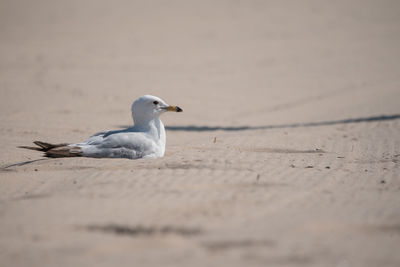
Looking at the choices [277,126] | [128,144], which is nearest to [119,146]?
[128,144]

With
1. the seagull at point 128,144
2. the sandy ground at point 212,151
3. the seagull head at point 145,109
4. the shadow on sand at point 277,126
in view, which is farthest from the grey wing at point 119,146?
the shadow on sand at point 277,126

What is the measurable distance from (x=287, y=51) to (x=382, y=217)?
18.6 m

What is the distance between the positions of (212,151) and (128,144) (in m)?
1.28

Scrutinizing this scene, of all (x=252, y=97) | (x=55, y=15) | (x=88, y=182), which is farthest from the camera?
(x=55, y=15)

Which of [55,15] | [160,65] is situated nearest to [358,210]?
[160,65]

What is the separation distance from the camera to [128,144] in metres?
6.61

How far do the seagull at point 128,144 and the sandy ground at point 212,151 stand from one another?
17cm

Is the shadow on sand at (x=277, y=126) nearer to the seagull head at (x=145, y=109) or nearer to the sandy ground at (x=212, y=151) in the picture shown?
the sandy ground at (x=212, y=151)

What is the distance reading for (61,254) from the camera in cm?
386

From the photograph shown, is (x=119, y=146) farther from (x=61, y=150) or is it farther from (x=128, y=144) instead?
(x=61, y=150)

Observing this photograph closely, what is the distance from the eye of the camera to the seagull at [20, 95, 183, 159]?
655 centimetres

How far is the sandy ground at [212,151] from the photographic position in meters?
4.01

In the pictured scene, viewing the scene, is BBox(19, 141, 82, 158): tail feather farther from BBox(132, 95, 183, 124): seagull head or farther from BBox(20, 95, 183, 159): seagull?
BBox(132, 95, 183, 124): seagull head

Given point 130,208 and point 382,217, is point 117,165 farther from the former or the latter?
point 382,217
